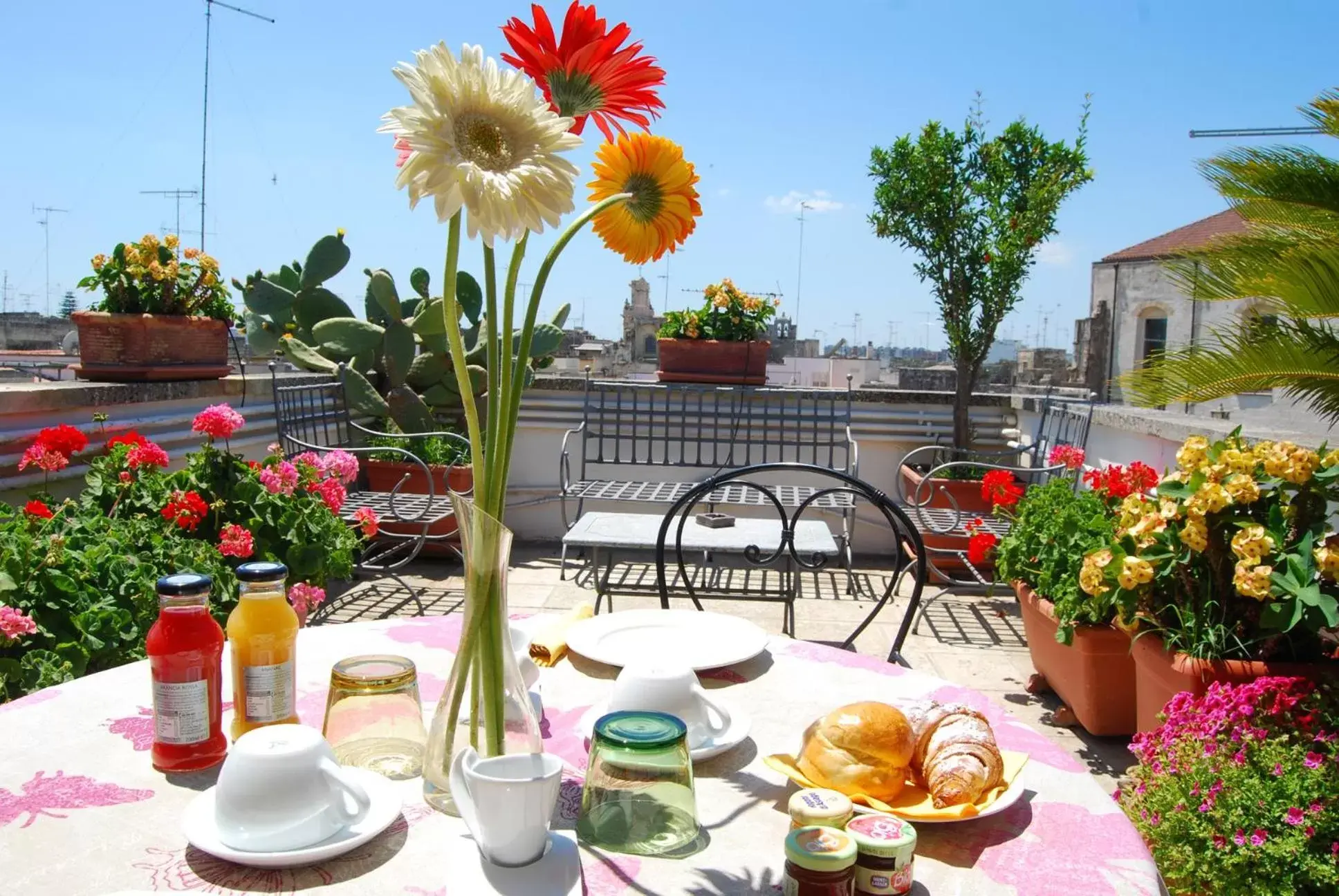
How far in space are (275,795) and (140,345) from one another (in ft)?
11.1

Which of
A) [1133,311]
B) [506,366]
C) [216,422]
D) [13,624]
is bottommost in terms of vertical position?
[13,624]

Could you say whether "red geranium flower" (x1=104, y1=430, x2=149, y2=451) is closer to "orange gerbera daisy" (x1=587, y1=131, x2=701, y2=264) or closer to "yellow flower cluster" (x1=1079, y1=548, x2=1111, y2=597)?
"orange gerbera daisy" (x1=587, y1=131, x2=701, y2=264)

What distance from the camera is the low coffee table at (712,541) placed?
327 centimetres

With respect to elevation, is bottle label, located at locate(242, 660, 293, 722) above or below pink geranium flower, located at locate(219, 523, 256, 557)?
above

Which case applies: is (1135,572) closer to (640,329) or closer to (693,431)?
(693,431)

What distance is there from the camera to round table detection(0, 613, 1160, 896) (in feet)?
2.85

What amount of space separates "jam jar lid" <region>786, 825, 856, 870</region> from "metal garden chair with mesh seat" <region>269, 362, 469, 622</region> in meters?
3.22

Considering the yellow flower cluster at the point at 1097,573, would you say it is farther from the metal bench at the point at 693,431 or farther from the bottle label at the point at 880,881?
the metal bench at the point at 693,431

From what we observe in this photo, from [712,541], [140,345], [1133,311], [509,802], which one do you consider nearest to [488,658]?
[509,802]

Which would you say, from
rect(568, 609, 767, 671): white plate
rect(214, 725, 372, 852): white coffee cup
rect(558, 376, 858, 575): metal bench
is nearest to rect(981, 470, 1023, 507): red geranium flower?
rect(558, 376, 858, 575): metal bench

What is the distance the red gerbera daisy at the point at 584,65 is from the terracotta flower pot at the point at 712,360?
14.9 ft

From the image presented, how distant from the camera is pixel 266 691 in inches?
42.0

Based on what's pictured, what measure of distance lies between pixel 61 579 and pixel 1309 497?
2.91m

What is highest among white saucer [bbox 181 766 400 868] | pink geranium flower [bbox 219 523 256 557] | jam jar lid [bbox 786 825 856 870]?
jam jar lid [bbox 786 825 856 870]
